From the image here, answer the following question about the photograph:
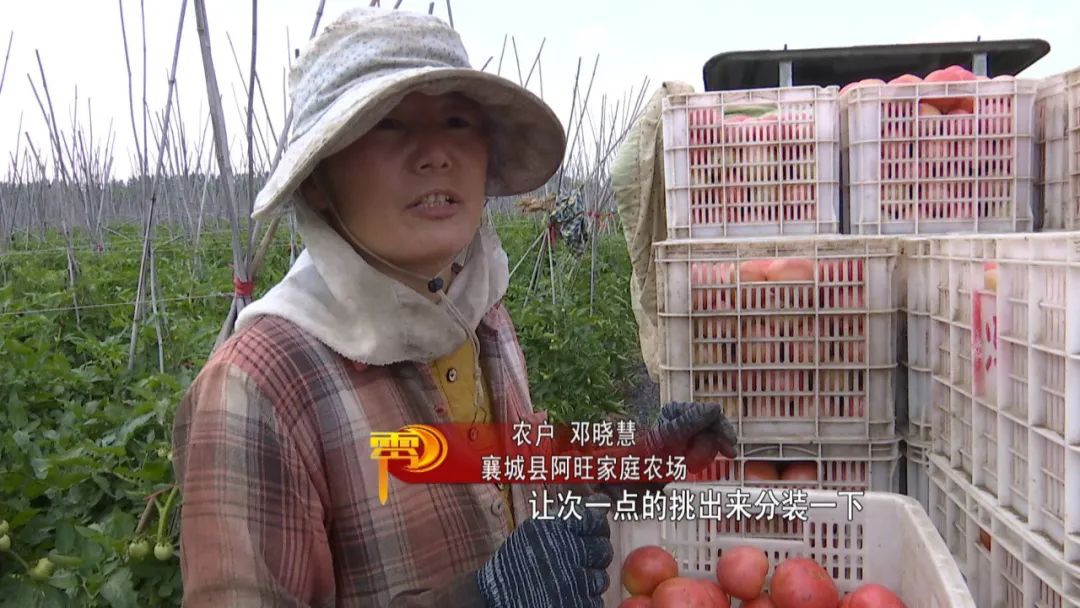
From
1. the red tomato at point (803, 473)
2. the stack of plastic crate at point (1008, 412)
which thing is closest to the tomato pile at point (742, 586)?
the stack of plastic crate at point (1008, 412)

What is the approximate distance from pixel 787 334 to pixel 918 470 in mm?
441

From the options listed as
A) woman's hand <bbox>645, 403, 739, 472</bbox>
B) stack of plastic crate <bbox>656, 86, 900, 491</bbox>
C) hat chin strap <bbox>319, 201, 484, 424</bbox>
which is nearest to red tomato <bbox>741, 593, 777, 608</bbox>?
woman's hand <bbox>645, 403, 739, 472</bbox>

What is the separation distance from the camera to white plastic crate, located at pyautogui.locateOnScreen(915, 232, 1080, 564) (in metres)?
1.06

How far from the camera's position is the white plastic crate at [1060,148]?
190 centimetres

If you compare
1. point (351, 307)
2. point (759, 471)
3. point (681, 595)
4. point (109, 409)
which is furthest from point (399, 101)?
point (109, 409)

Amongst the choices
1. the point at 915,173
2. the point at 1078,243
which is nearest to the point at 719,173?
the point at 915,173

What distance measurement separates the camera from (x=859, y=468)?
5.98 ft

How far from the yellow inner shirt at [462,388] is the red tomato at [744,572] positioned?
0.46 meters

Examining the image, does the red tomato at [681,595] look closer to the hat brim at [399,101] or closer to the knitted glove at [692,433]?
the knitted glove at [692,433]

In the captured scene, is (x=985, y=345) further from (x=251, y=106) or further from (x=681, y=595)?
(x=251, y=106)

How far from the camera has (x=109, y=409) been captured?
210 cm

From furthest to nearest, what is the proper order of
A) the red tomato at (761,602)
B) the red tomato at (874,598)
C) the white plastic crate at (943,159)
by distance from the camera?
the white plastic crate at (943,159) < the red tomato at (761,602) < the red tomato at (874,598)

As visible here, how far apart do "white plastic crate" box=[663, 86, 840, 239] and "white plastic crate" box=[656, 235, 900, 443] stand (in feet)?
1.10

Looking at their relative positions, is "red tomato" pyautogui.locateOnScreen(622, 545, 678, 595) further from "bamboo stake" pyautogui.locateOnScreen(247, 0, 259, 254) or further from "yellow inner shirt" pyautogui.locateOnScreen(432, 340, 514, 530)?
"bamboo stake" pyautogui.locateOnScreen(247, 0, 259, 254)
